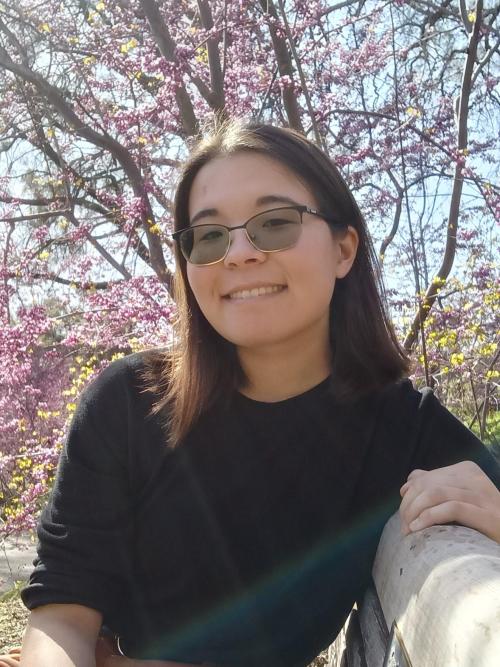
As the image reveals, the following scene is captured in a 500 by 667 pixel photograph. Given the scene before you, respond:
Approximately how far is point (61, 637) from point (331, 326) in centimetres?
99

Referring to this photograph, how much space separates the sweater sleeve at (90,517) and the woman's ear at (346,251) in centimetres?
63

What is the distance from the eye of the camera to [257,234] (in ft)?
5.32

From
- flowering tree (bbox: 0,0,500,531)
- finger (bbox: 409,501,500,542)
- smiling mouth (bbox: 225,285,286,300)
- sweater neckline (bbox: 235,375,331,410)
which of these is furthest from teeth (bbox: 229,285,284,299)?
flowering tree (bbox: 0,0,500,531)

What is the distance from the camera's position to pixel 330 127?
625cm

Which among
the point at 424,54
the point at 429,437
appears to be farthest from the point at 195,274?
the point at 424,54

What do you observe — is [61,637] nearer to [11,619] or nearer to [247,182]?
[247,182]

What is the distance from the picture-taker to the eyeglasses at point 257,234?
1623 millimetres

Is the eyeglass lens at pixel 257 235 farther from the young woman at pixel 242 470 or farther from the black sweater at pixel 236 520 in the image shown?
the black sweater at pixel 236 520

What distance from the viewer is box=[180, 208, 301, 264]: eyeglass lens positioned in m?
1.62

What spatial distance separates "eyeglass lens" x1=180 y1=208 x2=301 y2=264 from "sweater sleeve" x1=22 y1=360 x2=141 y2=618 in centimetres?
39

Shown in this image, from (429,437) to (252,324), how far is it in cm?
47

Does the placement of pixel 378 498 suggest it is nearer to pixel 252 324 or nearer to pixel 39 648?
pixel 252 324

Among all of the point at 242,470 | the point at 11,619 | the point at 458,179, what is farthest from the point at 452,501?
the point at 458,179

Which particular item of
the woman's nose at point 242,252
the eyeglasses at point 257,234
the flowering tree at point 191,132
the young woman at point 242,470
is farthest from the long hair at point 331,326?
the flowering tree at point 191,132
